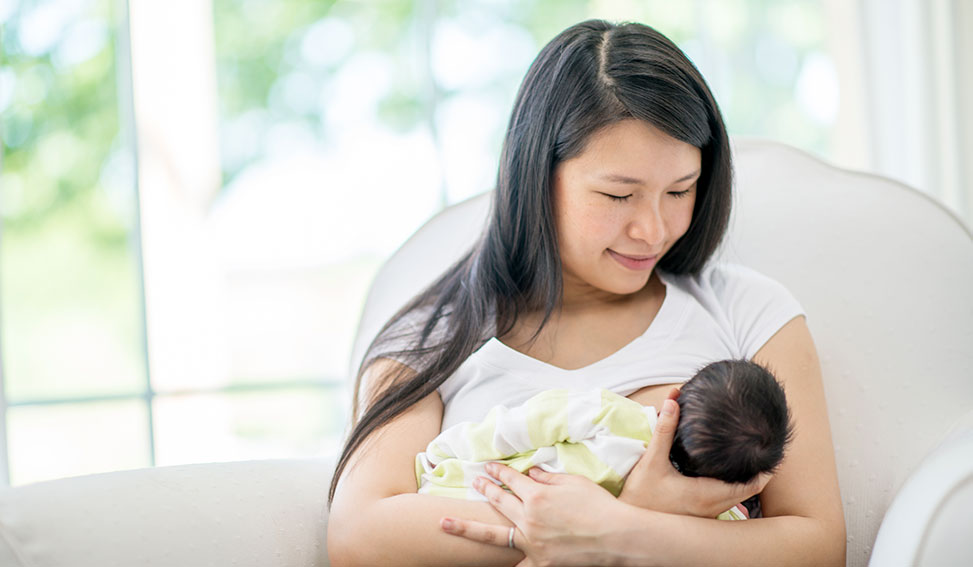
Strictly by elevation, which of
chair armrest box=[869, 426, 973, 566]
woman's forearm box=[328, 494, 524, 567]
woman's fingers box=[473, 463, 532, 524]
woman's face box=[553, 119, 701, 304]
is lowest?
woman's forearm box=[328, 494, 524, 567]

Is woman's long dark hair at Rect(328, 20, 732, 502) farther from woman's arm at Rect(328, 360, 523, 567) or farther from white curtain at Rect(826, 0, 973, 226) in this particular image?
white curtain at Rect(826, 0, 973, 226)

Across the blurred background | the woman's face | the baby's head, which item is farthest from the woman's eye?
the blurred background

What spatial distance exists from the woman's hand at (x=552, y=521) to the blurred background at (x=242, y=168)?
8.16 ft

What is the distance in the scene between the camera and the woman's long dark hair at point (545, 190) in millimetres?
1238

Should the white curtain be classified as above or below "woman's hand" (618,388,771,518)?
above

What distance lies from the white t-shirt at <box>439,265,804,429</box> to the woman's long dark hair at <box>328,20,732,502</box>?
0.19ft

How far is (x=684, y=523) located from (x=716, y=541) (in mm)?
46

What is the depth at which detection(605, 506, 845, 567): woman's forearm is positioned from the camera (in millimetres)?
1024

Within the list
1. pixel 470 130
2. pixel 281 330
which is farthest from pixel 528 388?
pixel 281 330

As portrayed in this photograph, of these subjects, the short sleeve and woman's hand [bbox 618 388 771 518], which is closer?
woman's hand [bbox 618 388 771 518]

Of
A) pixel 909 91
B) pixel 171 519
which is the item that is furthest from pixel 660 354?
pixel 909 91

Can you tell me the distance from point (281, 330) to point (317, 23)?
1385mm

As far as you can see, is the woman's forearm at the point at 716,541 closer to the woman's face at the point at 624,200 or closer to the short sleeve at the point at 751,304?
the short sleeve at the point at 751,304

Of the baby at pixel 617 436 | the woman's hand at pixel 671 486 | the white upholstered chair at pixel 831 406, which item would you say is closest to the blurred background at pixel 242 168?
the white upholstered chair at pixel 831 406
